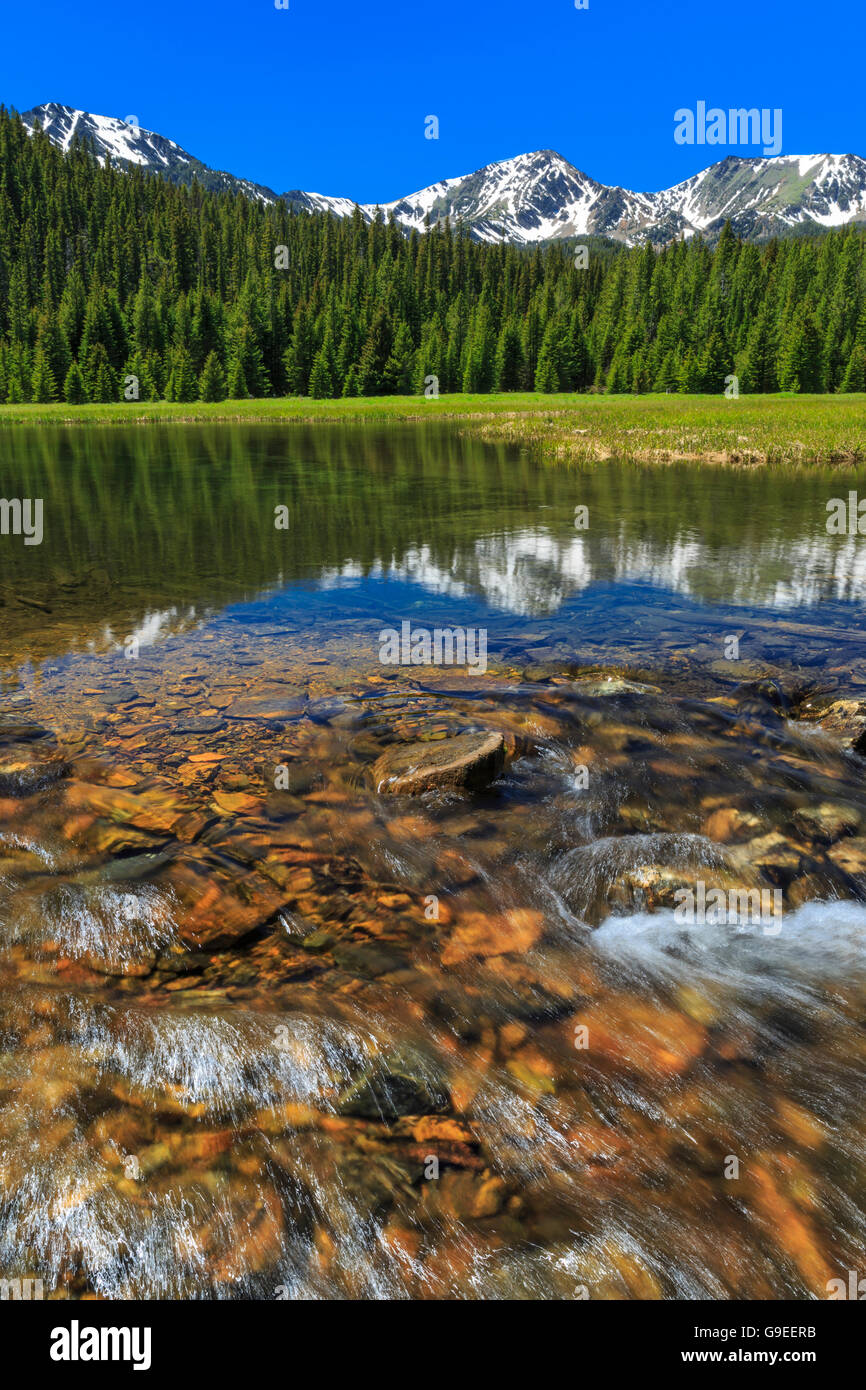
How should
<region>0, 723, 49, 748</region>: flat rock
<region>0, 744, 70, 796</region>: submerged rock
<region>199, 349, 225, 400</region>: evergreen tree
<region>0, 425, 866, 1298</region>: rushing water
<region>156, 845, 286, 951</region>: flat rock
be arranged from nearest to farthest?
<region>0, 425, 866, 1298</region>: rushing water, <region>156, 845, 286, 951</region>: flat rock, <region>0, 744, 70, 796</region>: submerged rock, <region>0, 723, 49, 748</region>: flat rock, <region>199, 349, 225, 400</region>: evergreen tree

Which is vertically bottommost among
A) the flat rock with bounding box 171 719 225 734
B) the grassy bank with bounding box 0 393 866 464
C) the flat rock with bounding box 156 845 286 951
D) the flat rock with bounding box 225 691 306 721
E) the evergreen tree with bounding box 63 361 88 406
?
the flat rock with bounding box 156 845 286 951

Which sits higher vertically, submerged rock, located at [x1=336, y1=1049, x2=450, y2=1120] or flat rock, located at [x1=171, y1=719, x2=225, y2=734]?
flat rock, located at [x1=171, y1=719, x2=225, y2=734]

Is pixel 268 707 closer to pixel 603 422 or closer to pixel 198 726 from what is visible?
pixel 198 726

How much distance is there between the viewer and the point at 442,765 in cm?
929

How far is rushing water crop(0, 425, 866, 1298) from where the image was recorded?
14.8 feet

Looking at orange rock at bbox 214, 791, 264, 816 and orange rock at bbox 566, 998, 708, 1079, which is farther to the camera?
orange rock at bbox 214, 791, 264, 816

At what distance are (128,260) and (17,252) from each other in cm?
2703

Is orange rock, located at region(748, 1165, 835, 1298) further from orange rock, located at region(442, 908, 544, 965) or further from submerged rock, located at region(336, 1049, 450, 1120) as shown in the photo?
orange rock, located at region(442, 908, 544, 965)

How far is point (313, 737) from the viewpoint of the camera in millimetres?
10352

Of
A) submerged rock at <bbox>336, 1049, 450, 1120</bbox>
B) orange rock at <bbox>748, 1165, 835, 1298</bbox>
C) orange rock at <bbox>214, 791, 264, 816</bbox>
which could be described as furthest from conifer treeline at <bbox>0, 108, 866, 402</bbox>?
orange rock at <bbox>748, 1165, 835, 1298</bbox>

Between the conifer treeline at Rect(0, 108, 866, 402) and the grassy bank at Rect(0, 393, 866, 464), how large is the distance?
20.1 metres

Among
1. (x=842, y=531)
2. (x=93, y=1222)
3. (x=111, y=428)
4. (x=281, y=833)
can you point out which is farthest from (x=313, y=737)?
(x=111, y=428)

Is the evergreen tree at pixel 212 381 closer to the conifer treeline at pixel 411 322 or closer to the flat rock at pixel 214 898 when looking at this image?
the conifer treeline at pixel 411 322

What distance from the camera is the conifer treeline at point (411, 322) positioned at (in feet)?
Result: 408
